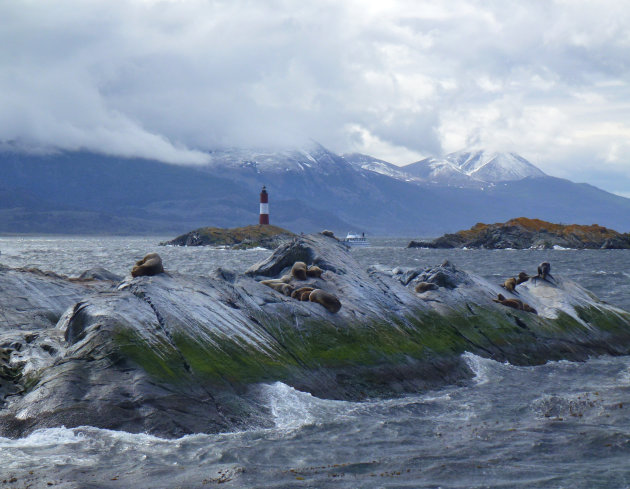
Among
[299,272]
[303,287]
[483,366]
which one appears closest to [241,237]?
[299,272]

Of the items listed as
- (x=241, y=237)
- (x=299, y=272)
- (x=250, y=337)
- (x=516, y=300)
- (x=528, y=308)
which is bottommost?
(x=241, y=237)

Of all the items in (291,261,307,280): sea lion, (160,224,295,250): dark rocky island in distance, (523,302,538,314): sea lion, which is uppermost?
(291,261,307,280): sea lion

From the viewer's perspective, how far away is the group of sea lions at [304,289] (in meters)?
22.0

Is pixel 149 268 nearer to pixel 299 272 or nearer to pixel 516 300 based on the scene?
pixel 299 272

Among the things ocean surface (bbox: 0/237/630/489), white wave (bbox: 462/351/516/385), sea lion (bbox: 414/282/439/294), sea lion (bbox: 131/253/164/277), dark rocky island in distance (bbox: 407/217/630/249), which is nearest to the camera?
ocean surface (bbox: 0/237/630/489)

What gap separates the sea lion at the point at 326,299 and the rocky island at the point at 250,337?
0.09 meters

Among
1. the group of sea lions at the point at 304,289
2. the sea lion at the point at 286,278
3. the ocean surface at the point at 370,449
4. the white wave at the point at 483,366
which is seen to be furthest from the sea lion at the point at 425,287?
the ocean surface at the point at 370,449

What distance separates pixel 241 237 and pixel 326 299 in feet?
521

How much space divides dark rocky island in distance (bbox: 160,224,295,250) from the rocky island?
137315mm

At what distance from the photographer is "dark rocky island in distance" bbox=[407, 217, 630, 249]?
154m

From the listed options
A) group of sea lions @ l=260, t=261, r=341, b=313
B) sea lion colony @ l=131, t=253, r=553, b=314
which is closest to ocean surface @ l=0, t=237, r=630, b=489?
group of sea lions @ l=260, t=261, r=341, b=313

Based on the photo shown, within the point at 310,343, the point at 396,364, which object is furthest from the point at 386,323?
the point at 310,343

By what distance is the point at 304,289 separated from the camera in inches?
903

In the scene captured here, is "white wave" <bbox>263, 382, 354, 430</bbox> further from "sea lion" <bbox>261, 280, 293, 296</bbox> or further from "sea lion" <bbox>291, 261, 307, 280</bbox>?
"sea lion" <bbox>291, 261, 307, 280</bbox>
